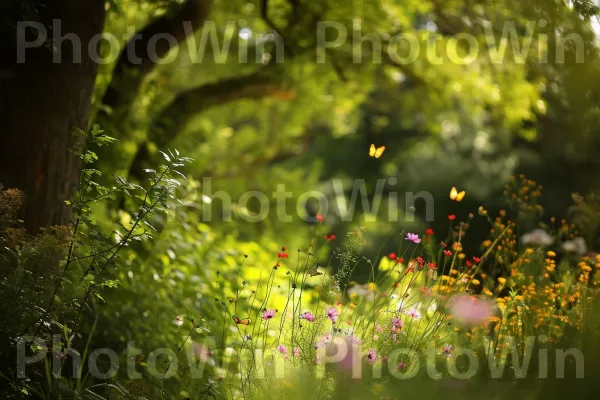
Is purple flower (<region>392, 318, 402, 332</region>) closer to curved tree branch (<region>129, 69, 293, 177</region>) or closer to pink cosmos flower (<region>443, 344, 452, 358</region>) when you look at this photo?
pink cosmos flower (<region>443, 344, 452, 358</region>)

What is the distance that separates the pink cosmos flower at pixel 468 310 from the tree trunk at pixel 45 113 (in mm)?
2605

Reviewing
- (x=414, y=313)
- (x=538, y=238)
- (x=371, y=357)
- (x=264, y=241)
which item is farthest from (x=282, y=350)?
(x=264, y=241)

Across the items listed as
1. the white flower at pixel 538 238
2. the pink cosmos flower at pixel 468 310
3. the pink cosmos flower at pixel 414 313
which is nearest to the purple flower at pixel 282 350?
the pink cosmos flower at pixel 414 313

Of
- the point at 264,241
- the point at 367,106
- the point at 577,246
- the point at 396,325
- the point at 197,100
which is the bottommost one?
the point at 396,325

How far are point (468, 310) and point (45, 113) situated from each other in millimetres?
2905

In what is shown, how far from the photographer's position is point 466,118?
15.6 m

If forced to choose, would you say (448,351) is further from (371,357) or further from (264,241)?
(264,241)

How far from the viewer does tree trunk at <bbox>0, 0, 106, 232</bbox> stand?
180 inches

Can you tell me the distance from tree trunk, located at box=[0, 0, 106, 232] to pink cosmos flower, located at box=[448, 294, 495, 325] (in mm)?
2605

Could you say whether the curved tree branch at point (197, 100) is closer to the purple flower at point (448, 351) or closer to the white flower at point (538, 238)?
the white flower at point (538, 238)

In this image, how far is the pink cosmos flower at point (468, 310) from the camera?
12.7 ft

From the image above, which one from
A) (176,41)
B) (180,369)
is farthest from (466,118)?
(180,369)

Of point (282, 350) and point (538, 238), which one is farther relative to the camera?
point (538, 238)

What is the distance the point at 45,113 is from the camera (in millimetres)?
4617
